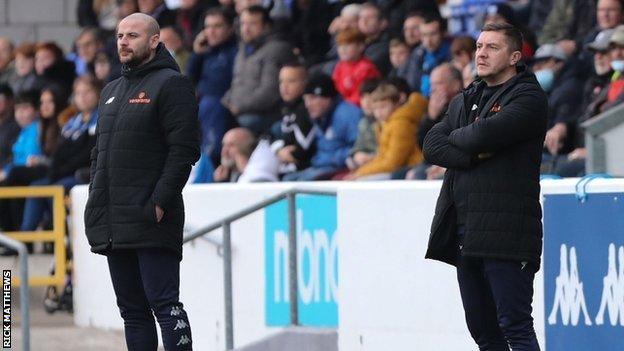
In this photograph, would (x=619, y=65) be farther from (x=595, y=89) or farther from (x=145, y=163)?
(x=145, y=163)

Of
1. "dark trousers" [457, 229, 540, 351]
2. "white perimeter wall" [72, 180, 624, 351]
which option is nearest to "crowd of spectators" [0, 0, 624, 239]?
"white perimeter wall" [72, 180, 624, 351]

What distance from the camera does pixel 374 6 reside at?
51.7ft

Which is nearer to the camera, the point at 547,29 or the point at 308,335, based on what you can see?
the point at 308,335

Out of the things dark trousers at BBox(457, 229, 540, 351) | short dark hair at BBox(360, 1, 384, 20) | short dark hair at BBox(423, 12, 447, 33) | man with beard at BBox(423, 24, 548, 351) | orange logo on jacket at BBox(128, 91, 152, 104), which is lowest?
dark trousers at BBox(457, 229, 540, 351)

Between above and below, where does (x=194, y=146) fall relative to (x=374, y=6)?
below

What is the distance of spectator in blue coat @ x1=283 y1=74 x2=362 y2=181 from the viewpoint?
14.4 meters

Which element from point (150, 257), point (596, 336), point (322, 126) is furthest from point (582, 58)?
point (150, 257)

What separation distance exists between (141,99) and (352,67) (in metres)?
6.69

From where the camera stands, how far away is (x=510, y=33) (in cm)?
761

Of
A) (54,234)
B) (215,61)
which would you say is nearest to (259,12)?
(215,61)

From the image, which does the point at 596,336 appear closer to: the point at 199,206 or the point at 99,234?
the point at 99,234

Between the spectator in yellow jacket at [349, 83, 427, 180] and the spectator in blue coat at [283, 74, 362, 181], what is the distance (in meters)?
0.62

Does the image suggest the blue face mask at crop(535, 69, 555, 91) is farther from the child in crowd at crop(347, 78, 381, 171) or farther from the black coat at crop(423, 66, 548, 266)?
the black coat at crop(423, 66, 548, 266)

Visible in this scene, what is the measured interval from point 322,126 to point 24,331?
5.40 metres
